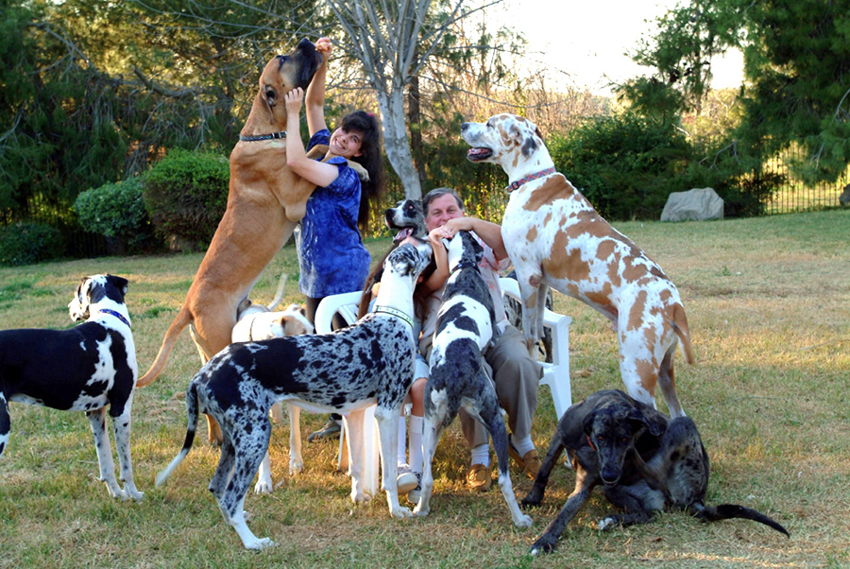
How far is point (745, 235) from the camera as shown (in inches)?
552

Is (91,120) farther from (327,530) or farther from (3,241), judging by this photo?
(327,530)

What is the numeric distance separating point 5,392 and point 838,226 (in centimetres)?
1496

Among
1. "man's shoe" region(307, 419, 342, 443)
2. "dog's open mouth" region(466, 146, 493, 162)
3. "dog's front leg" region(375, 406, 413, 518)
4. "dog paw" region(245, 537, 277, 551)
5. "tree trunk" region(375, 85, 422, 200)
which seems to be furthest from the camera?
"tree trunk" region(375, 85, 422, 200)

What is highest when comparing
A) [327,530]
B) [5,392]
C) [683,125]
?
[683,125]

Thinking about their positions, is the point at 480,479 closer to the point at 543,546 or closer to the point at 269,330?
the point at 543,546

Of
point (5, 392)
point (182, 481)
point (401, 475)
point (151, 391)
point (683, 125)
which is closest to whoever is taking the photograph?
point (5, 392)

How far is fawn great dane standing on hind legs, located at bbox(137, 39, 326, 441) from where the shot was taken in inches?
167

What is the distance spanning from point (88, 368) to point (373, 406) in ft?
4.80

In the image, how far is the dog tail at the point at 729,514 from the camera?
10.6 feet

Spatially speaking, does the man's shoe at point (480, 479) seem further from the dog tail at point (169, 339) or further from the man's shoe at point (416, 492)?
the dog tail at point (169, 339)

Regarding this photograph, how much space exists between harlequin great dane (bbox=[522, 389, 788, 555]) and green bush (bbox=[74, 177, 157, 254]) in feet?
48.0

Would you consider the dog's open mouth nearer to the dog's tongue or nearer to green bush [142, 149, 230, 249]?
the dog's tongue

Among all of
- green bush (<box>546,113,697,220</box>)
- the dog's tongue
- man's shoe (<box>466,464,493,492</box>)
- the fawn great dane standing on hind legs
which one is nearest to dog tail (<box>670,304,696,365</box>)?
man's shoe (<box>466,464,493,492</box>)

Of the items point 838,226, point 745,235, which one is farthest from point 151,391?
point 838,226
